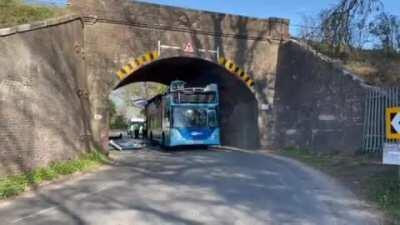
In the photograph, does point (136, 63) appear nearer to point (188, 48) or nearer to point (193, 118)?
point (188, 48)

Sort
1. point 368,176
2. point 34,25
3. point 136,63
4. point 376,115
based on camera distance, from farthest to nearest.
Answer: point 136,63 → point 376,115 → point 34,25 → point 368,176

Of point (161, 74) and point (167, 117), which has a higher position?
point (161, 74)

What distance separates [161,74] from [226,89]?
15.8 ft

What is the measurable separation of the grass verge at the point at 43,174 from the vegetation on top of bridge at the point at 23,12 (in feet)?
17.1

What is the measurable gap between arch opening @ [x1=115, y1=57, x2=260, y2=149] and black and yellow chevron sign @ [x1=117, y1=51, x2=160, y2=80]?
2.30 ft

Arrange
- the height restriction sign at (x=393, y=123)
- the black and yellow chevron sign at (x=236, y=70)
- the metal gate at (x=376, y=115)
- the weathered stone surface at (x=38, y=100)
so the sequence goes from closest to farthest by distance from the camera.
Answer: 1. the height restriction sign at (x=393, y=123)
2. the weathered stone surface at (x=38, y=100)
3. the metal gate at (x=376, y=115)
4. the black and yellow chevron sign at (x=236, y=70)

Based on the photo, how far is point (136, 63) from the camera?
22.5 metres

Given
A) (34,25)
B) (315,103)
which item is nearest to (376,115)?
(315,103)

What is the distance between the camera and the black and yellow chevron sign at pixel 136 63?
22156 millimetres

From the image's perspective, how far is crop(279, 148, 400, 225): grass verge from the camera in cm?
969

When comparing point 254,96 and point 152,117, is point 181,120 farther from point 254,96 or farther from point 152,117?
point 152,117

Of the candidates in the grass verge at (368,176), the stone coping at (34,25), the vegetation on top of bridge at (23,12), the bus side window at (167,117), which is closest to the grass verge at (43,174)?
the stone coping at (34,25)

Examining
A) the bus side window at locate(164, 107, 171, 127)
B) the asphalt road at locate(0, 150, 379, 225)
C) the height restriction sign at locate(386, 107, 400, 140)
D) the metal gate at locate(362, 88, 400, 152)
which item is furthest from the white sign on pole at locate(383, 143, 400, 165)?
the bus side window at locate(164, 107, 171, 127)

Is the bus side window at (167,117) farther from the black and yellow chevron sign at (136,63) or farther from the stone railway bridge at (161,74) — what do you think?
the black and yellow chevron sign at (136,63)
